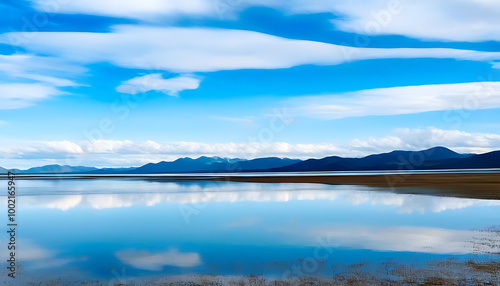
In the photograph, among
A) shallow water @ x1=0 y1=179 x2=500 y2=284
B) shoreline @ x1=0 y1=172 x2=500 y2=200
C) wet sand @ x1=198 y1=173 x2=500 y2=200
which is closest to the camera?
shallow water @ x1=0 y1=179 x2=500 y2=284

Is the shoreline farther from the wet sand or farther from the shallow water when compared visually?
the shallow water

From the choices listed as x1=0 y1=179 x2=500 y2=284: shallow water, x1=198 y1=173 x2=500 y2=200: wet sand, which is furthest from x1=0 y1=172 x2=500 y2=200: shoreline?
x1=0 y1=179 x2=500 y2=284: shallow water

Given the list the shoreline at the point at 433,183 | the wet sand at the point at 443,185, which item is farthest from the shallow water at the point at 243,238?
the shoreline at the point at 433,183

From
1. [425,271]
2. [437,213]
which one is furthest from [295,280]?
[437,213]

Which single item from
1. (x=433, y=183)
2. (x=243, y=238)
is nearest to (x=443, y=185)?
(x=433, y=183)

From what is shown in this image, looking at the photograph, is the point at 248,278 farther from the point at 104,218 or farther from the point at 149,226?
the point at 104,218

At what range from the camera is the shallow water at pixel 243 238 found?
18.2 meters

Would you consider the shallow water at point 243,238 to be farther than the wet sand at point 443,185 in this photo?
No

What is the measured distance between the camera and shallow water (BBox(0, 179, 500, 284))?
18.2 metres

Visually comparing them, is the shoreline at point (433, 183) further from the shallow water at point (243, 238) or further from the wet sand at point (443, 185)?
the shallow water at point (243, 238)

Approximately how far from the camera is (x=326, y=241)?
76.9 feet

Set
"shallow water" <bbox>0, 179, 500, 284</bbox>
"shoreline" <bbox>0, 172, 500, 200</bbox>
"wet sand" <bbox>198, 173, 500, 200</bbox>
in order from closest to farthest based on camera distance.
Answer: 1. "shallow water" <bbox>0, 179, 500, 284</bbox>
2. "wet sand" <bbox>198, 173, 500, 200</bbox>
3. "shoreline" <bbox>0, 172, 500, 200</bbox>

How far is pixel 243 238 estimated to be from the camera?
25.2m

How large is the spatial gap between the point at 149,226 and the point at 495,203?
33862 millimetres
